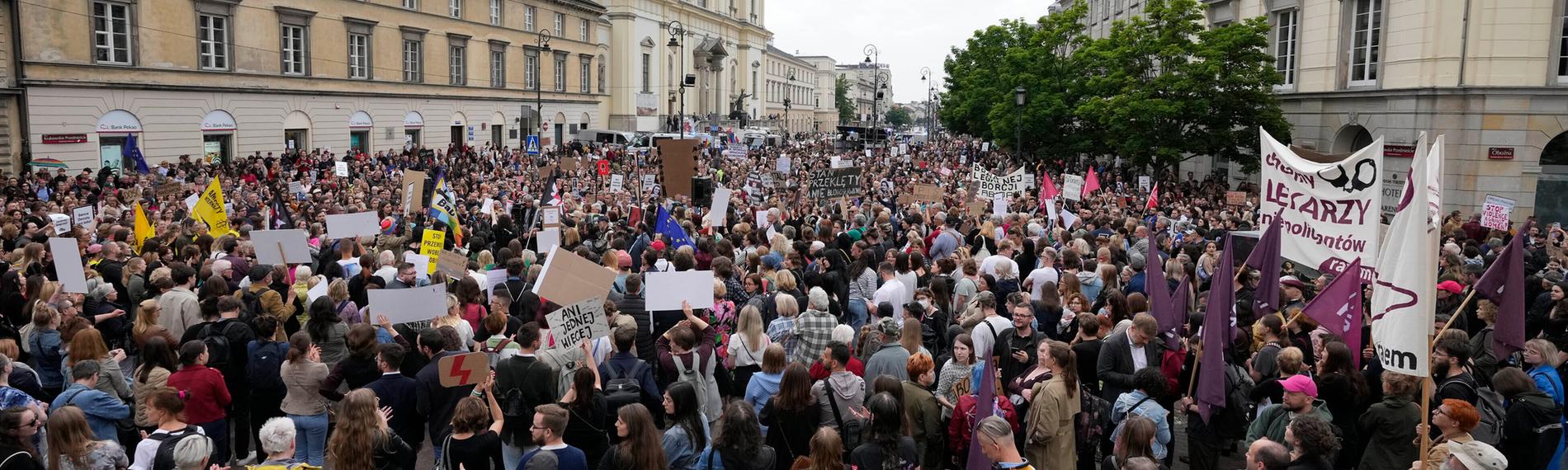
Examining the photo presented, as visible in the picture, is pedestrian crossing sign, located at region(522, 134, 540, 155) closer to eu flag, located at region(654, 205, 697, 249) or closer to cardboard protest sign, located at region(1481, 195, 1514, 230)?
eu flag, located at region(654, 205, 697, 249)

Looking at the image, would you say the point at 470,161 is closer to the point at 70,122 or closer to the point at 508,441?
the point at 70,122

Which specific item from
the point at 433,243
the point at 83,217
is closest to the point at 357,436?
the point at 433,243


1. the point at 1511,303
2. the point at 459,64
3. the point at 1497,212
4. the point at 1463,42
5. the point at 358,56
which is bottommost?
the point at 1511,303

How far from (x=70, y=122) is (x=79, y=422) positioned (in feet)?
103

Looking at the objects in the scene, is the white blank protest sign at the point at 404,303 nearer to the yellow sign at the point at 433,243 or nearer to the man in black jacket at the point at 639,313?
the man in black jacket at the point at 639,313

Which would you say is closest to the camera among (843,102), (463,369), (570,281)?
(463,369)

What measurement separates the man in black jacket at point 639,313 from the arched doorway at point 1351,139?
80.9 feet

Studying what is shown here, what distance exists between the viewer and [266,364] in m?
7.83

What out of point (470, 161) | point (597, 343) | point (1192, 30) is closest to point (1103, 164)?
point (1192, 30)

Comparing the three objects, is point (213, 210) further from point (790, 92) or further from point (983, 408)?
point (790, 92)

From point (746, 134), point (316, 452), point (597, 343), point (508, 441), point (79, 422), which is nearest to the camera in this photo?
point (79, 422)

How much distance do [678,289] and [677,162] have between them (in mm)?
15290

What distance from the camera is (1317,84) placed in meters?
29.4

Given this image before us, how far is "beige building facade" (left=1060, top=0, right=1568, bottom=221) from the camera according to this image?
76.8ft
